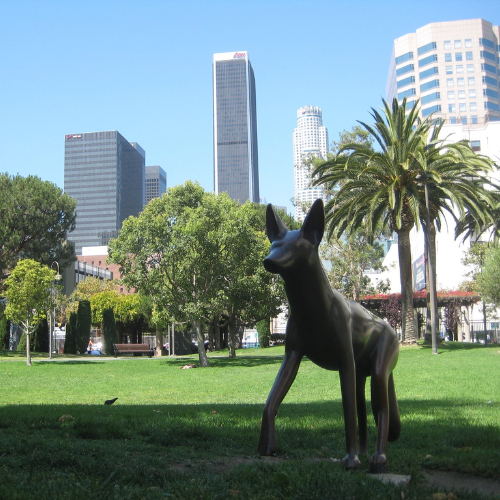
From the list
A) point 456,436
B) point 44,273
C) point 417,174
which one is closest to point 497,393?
point 456,436

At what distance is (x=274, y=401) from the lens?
14.6 feet

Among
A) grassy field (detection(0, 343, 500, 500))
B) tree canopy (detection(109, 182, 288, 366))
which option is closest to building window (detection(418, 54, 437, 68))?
tree canopy (detection(109, 182, 288, 366))

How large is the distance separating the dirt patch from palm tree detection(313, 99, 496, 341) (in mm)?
21344

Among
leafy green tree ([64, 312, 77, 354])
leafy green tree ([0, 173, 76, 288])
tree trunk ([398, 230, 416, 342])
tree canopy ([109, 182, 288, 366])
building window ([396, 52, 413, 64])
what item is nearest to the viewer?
tree canopy ([109, 182, 288, 366])

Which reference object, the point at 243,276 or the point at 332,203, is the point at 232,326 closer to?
the point at 243,276

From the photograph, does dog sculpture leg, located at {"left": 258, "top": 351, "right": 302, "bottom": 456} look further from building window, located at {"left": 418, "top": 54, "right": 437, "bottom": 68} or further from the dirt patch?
building window, located at {"left": 418, "top": 54, "right": 437, "bottom": 68}

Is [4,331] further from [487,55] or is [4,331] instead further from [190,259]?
[487,55]

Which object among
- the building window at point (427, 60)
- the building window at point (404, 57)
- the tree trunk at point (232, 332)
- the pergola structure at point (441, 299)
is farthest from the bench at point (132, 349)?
the building window at point (404, 57)

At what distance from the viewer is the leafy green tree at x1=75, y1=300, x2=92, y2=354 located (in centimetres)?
4125

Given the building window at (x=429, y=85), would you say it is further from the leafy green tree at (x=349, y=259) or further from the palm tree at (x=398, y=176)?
the palm tree at (x=398, y=176)

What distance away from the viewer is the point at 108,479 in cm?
398

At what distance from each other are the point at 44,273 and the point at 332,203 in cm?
1425

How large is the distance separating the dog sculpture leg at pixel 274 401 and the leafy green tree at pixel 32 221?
132ft

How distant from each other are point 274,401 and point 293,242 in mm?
1285
